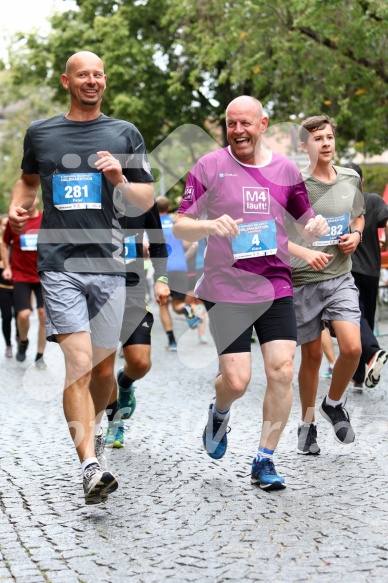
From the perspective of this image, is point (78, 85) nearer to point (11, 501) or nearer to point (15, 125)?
point (11, 501)

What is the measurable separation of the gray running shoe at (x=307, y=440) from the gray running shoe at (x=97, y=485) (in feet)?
5.88

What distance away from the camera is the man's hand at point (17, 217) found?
536 cm

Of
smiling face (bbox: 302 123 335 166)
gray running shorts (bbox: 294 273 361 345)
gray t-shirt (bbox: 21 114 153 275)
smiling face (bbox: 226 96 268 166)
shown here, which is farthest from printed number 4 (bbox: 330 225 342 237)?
gray t-shirt (bbox: 21 114 153 275)

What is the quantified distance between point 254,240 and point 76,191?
0.92m

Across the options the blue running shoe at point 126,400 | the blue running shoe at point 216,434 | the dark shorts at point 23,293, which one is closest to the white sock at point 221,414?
the blue running shoe at point 216,434

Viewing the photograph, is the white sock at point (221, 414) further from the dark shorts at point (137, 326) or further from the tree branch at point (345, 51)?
the tree branch at point (345, 51)

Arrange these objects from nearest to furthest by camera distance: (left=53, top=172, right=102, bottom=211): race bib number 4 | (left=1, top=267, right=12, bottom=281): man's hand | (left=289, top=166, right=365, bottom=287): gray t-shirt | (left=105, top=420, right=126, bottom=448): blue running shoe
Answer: (left=53, top=172, right=102, bottom=211): race bib number 4 < (left=289, top=166, right=365, bottom=287): gray t-shirt < (left=105, top=420, right=126, bottom=448): blue running shoe < (left=1, top=267, right=12, bottom=281): man's hand

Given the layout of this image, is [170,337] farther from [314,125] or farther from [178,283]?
[314,125]

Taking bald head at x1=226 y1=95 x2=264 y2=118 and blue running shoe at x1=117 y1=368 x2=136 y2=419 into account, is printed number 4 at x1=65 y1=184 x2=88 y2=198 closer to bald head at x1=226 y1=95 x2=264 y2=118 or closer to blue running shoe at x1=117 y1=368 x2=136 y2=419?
bald head at x1=226 y1=95 x2=264 y2=118

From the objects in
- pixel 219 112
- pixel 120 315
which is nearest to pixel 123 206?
pixel 120 315

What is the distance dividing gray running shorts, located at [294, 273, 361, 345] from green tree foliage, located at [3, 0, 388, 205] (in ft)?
27.0

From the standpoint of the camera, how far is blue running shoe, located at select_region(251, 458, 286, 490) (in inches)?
211

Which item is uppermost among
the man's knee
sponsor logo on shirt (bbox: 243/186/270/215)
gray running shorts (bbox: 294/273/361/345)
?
sponsor logo on shirt (bbox: 243/186/270/215)

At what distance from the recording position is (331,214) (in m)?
6.69
